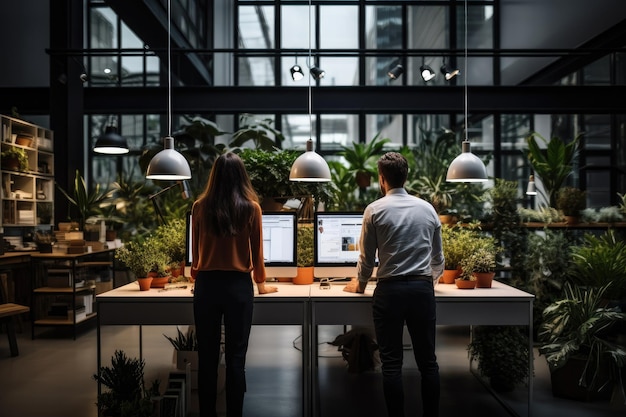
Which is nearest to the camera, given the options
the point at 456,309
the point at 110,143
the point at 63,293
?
the point at 456,309

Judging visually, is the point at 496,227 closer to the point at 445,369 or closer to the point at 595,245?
the point at 595,245

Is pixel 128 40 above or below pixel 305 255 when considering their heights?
above

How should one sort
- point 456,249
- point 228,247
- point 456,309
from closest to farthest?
point 228,247
point 456,309
point 456,249

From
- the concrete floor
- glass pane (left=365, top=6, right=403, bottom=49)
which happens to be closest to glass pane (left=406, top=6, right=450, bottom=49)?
glass pane (left=365, top=6, right=403, bottom=49)

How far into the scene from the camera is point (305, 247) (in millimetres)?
3830

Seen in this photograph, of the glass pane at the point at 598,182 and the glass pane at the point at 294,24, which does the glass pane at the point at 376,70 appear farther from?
the glass pane at the point at 598,182

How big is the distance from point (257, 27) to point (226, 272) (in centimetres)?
859

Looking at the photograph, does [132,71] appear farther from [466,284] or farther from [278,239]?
[466,284]

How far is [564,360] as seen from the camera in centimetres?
372

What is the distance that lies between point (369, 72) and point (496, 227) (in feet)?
18.1

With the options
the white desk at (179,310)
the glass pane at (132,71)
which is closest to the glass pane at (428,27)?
the glass pane at (132,71)

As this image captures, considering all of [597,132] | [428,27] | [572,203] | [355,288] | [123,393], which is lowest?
[123,393]

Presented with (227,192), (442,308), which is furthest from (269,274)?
(442,308)

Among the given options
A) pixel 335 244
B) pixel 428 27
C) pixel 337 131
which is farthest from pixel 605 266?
pixel 428 27
